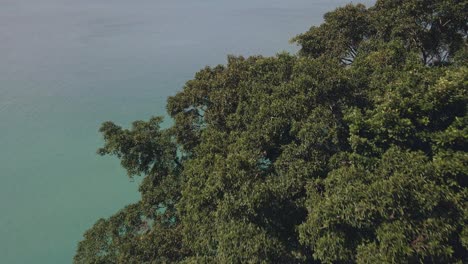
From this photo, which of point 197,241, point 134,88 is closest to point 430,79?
point 197,241

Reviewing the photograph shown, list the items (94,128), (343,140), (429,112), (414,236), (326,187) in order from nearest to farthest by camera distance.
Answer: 1. (414,236)
2. (326,187)
3. (429,112)
4. (343,140)
5. (94,128)

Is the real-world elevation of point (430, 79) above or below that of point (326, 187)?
above

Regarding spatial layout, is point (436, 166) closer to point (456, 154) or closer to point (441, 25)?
point (456, 154)

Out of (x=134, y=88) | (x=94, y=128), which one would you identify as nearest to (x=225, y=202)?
(x=94, y=128)

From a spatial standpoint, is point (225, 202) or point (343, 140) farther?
point (343, 140)

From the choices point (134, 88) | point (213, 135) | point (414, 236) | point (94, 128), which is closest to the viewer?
point (414, 236)

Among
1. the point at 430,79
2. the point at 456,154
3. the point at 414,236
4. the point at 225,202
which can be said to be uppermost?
the point at 430,79
